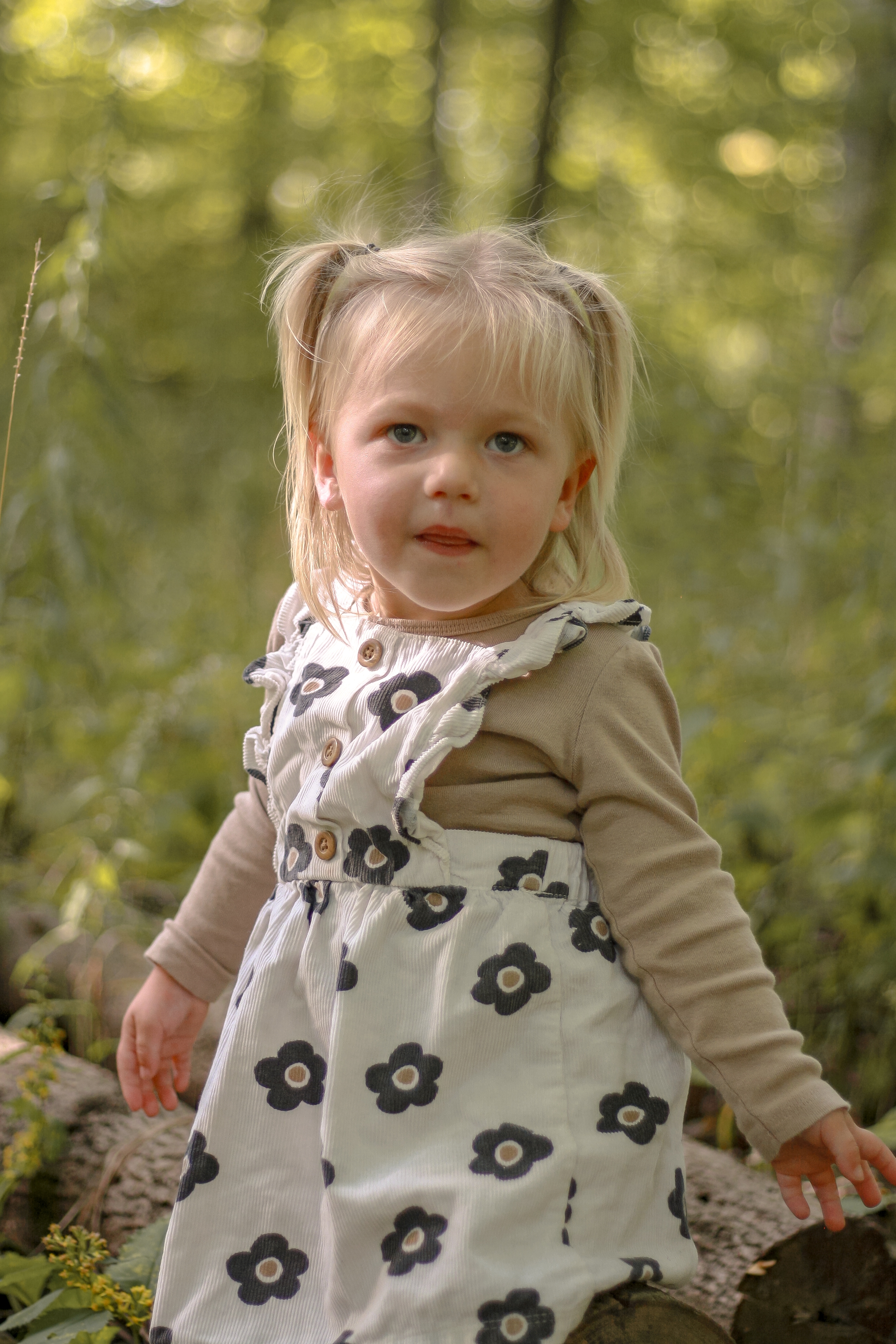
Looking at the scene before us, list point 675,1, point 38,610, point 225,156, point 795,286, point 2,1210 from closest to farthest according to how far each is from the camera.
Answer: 1. point 2,1210
2. point 38,610
3. point 675,1
4. point 225,156
5. point 795,286

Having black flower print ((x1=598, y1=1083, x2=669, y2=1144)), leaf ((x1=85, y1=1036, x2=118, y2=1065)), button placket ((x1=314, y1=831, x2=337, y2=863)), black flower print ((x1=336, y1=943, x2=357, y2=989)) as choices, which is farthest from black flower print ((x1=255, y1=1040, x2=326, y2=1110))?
leaf ((x1=85, y1=1036, x2=118, y2=1065))

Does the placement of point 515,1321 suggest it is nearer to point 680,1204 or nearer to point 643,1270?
point 643,1270

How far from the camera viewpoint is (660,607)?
3.54 meters

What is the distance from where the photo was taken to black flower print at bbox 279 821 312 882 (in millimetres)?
1350

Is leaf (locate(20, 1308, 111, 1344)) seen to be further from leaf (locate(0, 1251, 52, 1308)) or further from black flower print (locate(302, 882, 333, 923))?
black flower print (locate(302, 882, 333, 923))

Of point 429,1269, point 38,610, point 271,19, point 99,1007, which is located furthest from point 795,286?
point 429,1269

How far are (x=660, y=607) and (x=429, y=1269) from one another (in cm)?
265

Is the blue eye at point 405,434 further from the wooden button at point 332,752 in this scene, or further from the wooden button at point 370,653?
the wooden button at point 332,752

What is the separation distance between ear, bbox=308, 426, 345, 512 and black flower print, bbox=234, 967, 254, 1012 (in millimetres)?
606

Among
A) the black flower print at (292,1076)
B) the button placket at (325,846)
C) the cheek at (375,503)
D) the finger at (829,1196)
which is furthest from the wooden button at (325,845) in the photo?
the finger at (829,1196)

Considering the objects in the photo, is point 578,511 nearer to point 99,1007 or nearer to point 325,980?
point 325,980

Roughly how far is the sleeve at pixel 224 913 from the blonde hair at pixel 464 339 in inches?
13.5

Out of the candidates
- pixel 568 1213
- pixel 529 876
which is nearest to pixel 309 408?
pixel 529 876

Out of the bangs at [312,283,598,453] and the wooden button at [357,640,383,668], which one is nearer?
the bangs at [312,283,598,453]
